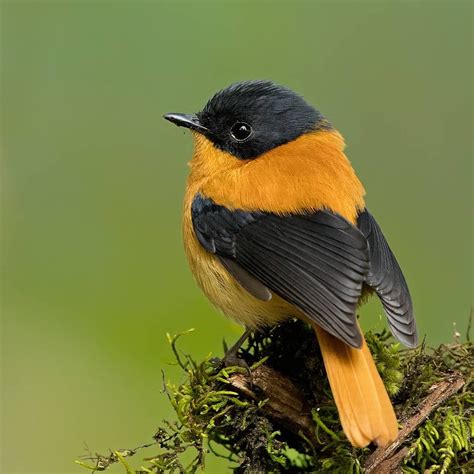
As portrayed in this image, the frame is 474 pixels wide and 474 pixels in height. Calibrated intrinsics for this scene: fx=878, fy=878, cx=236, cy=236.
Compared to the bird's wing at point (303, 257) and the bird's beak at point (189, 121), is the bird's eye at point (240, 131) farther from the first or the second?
the bird's wing at point (303, 257)

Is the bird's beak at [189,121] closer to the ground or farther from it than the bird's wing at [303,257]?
farther from it

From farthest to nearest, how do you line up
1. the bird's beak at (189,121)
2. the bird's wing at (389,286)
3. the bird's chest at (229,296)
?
the bird's beak at (189,121) → the bird's chest at (229,296) → the bird's wing at (389,286)

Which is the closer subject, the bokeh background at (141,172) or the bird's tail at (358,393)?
the bird's tail at (358,393)

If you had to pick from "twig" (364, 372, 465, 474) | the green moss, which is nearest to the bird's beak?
the green moss

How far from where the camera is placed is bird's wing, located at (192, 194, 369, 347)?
370 cm

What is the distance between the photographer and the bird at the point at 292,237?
3.62 metres

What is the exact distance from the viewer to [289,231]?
404cm

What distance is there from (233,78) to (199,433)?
534 cm

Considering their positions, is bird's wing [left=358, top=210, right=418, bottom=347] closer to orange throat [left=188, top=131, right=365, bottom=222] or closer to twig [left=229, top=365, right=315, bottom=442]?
orange throat [left=188, top=131, right=365, bottom=222]

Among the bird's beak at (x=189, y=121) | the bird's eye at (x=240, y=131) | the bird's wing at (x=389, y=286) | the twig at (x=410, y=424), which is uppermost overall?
the bird's beak at (x=189, y=121)

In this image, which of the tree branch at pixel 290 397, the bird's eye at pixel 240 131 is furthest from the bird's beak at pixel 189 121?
the tree branch at pixel 290 397

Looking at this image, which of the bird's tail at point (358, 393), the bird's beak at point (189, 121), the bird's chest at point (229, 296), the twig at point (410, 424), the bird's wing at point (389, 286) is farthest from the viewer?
the bird's beak at point (189, 121)

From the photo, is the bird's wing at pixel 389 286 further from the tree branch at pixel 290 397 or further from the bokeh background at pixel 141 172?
the bokeh background at pixel 141 172

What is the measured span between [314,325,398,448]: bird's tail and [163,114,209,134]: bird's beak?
1494 millimetres
